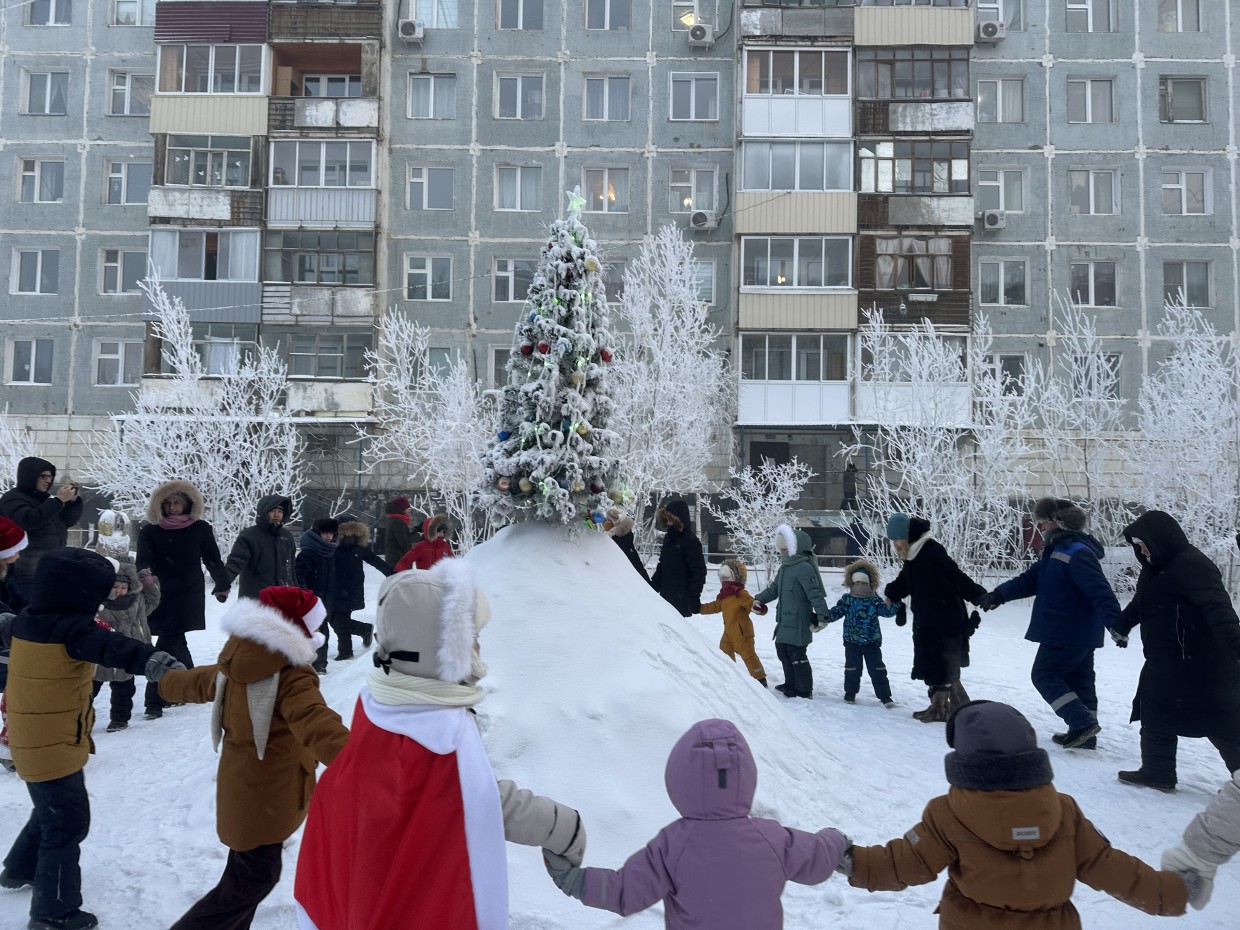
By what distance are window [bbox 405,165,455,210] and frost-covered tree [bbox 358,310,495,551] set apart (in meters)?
3.33

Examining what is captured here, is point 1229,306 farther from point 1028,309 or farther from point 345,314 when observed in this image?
point 345,314

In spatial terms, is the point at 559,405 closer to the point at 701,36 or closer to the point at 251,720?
the point at 251,720

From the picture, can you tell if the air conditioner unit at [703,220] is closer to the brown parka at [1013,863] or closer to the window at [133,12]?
the window at [133,12]

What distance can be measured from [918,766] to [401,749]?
5156 mm

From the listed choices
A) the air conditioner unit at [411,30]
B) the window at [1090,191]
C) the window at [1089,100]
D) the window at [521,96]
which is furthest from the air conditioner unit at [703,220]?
the window at [1089,100]

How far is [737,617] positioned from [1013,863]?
287 inches

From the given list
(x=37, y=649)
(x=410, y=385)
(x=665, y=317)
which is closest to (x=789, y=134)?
(x=665, y=317)

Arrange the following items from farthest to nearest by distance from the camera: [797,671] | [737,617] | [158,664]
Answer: [737,617] → [797,671] → [158,664]

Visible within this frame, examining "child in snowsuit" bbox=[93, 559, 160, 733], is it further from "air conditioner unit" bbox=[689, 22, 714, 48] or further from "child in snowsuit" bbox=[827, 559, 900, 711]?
"air conditioner unit" bbox=[689, 22, 714, 48]

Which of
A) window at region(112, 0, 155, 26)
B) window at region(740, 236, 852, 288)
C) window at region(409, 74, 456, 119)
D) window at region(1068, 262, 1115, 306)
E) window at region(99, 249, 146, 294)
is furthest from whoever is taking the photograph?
window at region(112, 0, 155, 26)

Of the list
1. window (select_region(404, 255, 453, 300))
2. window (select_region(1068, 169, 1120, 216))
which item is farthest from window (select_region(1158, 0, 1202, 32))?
window (select_region(404, 255, 453, 300))

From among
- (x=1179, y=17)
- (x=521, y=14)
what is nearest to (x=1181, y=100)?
(x=1179, y=17)

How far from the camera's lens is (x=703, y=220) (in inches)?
1133

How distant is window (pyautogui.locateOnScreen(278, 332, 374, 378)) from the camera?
28.2 metres
